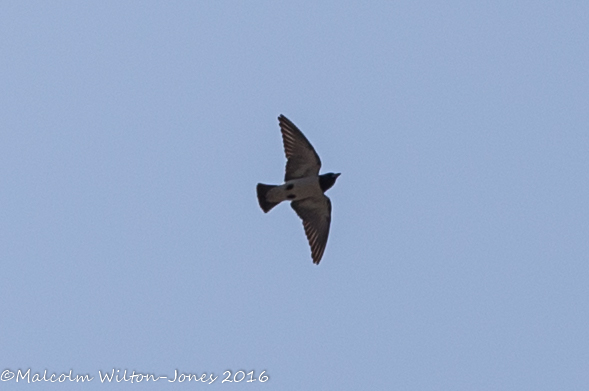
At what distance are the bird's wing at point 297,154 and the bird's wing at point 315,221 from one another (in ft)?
1.91

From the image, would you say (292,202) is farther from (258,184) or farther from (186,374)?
(186,374)

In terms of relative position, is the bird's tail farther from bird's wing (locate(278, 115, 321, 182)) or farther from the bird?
bird's wing (locate(278, 115, 321, 182))

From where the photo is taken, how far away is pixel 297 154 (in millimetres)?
25422

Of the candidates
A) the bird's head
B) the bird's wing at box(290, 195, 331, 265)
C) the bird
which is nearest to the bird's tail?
the bird

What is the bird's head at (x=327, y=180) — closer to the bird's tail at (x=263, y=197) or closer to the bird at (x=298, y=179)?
the bird at (x=298, y=179)

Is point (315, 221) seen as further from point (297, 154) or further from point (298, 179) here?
point (297, 154)

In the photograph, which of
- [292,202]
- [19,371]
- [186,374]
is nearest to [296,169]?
[292,202]

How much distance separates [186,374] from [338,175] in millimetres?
4190

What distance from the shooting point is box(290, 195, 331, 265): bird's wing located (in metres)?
25.8

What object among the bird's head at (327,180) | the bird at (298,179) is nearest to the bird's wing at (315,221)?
the bird at (298,179)

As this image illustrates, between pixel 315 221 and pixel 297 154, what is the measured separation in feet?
4.25

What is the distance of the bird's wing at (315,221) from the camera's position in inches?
1017

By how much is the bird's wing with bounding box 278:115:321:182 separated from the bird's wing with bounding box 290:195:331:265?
22.9 inches

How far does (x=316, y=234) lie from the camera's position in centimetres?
2594
